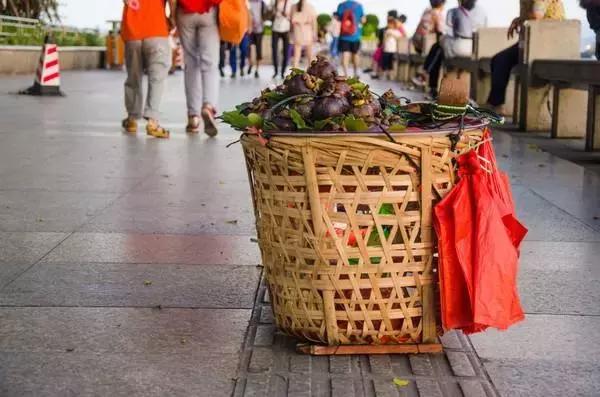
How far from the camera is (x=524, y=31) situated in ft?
41.1

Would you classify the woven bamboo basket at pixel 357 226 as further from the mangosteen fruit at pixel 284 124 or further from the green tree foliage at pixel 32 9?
the green tree foliage at pixel 32 9

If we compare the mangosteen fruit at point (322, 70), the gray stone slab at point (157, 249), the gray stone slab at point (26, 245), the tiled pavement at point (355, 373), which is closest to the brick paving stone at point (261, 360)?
the tiled pavement at point (355, 373)

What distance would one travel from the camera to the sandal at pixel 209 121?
35.8 feet

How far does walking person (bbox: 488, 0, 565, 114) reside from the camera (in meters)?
12.8

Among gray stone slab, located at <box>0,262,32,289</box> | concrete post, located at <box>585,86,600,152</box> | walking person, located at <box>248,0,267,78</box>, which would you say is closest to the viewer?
gray stone slab, located at <box>0,262,32,289</box>

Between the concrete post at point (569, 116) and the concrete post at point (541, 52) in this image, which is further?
the concrete post at point (541, 52)

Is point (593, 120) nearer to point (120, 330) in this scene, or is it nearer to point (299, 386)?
point (120, 330)

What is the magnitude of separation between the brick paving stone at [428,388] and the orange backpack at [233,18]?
287 inches

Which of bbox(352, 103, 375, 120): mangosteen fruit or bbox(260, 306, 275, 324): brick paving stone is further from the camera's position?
bbox(260, 306, 275, 324): brick paving stone

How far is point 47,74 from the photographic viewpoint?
17.9 metres

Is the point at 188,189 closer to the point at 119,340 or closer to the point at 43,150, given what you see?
the point at 43,150

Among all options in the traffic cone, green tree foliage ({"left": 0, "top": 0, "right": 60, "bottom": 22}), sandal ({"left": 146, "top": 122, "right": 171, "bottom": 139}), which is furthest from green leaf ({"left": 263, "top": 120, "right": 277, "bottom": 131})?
green tree foliage ({"left": 0, "top": 0, "right": 60, "bottom": 22})

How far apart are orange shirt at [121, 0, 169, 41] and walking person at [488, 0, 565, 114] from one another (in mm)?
4598

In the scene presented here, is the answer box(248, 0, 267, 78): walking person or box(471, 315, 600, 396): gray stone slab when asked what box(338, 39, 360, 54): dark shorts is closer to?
box(248, 0, 267, 78): walking person
